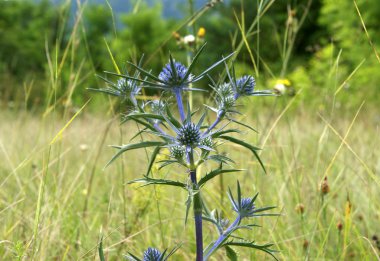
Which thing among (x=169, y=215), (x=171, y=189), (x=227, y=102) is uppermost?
(x=227, y=102)

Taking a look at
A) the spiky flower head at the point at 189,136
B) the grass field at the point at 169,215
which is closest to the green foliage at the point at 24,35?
the grass field at the point at 169,215

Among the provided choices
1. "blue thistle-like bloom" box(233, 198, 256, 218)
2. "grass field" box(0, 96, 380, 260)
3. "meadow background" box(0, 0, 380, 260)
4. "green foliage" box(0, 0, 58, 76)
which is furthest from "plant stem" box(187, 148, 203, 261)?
"green foliage" box(0, 0, 58, 76)

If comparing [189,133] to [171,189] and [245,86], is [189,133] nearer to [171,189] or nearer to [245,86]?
[245,86]

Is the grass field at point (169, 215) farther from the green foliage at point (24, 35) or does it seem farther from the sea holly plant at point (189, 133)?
the green foliage at point (24, 35)

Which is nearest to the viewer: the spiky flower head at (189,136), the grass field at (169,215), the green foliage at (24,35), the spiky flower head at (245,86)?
the spiky flower head at (189,136)

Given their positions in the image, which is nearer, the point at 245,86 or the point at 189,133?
the point at 189,133

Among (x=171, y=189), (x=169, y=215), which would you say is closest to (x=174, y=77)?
(x=169, y=215)

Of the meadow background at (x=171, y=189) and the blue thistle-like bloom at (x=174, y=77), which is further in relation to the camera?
the meadow background at (x=171, y=189)

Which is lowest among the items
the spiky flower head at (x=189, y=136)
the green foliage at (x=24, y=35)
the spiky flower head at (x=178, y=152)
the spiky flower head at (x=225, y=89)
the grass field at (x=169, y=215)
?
the grass field at (x=169, y=215)

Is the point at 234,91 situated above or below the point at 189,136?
above

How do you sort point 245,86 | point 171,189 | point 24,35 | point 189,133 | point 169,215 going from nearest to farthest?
point 189,133, point 245,86, point 169,215, point 171,189, point 24,35

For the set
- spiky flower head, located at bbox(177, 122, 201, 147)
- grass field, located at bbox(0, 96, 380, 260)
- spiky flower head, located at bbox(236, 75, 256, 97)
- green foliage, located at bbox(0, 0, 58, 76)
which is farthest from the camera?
green foliage, located at bbox(0, 0, 58, 76)

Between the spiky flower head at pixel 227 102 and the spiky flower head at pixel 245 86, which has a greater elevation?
the spiky flower head at pixel 245 86

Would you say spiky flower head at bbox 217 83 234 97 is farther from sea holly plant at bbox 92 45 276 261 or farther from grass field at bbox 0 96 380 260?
grass field at bbox 0 96 380 260
